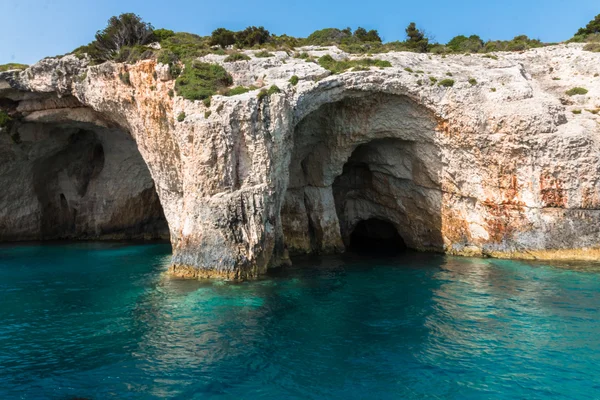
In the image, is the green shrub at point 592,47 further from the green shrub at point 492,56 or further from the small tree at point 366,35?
the small tree at point 366,35

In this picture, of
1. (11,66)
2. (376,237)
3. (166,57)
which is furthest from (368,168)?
(11,66)

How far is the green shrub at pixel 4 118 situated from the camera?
3041 cm

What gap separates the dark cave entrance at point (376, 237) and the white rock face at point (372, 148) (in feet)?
8.10

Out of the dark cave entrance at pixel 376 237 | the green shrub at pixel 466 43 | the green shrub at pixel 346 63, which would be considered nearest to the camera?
the green shrub at pixel 346 63

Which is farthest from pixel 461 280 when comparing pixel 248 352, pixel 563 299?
pixel 248 352

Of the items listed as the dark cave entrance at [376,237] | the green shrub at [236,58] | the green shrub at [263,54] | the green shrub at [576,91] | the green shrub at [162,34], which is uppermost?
the green shrub at [162,34]

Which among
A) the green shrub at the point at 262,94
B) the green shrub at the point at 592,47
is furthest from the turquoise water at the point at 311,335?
the green shrub at the point at 592,47

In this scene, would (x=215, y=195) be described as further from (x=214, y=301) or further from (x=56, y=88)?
(x=56, y=88)

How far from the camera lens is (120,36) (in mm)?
27375

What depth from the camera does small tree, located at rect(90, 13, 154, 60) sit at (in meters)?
26.9

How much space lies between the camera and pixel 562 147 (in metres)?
22.0

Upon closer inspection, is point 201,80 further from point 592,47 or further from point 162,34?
point 592,47

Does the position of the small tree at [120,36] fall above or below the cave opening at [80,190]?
above

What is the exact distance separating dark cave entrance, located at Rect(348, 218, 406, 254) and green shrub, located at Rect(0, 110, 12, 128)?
2641 cm
